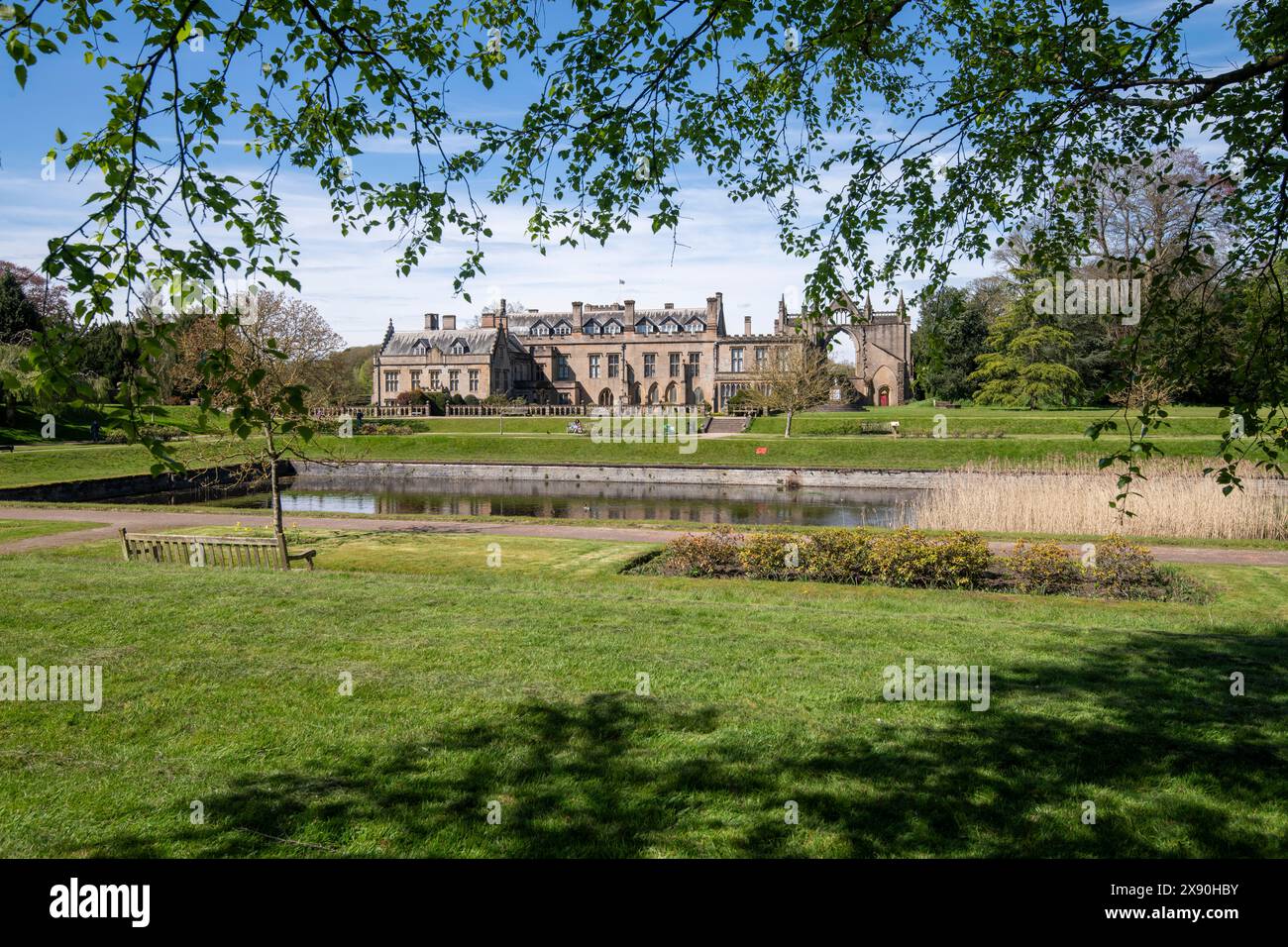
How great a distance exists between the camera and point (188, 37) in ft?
16.0

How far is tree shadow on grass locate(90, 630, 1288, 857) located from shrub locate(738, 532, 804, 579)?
6.90m

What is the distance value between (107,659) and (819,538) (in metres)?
9.72

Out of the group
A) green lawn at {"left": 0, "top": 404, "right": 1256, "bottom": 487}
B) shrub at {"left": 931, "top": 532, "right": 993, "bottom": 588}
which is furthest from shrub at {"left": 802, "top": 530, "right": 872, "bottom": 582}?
green lawn at {"left": 0, "top": 404, "right": 1256, "bottom": 487}

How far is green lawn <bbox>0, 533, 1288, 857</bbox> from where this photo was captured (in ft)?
13.7

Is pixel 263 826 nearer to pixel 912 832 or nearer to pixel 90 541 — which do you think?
pixel 912 832

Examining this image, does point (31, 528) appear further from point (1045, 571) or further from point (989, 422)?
point (989, 422)

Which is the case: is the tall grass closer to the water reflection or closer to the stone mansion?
the water reflection

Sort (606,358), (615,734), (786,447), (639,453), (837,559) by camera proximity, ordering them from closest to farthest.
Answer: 1. (615,734)
2. (837,559)
3. (786,447)
4. (639,453)
5. (606,358)

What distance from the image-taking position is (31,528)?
57.2 feet

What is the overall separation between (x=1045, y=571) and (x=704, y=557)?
500cm

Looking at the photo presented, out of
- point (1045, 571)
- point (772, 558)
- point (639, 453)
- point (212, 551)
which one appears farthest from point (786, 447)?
point (212, 551)

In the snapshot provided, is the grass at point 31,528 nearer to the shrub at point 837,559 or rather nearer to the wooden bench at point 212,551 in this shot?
the wooden bench at point 212,551

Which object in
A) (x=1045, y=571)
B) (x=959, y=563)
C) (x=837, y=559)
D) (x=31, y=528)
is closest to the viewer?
(x=1045, y=571)
